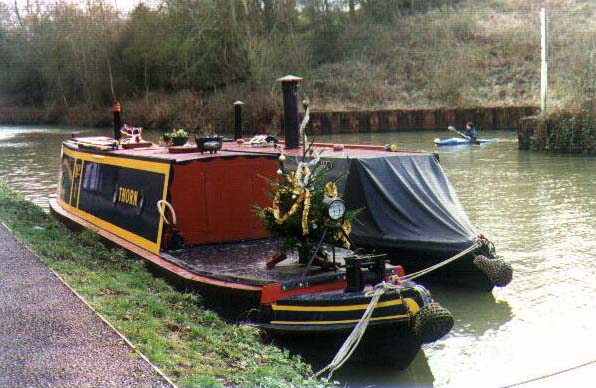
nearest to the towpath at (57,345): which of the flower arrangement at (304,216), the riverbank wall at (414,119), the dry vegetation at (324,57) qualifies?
the flower arrangement at (304,216)

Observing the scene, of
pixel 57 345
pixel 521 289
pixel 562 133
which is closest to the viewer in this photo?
pixel 57 345

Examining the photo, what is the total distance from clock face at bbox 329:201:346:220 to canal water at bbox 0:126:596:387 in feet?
4.31

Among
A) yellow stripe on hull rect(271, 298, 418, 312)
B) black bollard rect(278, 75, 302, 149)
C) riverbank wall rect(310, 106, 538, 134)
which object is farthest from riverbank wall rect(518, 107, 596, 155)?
yellow stripe on hull rect(271, 298, 418, 312)

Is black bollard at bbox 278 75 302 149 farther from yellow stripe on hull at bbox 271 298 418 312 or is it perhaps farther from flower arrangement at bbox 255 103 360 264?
yellow stripe on hull at bbox 271 298 418 312

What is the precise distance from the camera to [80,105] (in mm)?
48375

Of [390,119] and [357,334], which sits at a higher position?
[390,119]

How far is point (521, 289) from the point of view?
9055mm

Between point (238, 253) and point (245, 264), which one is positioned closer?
point (245, 264)

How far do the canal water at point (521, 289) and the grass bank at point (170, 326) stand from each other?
99cm

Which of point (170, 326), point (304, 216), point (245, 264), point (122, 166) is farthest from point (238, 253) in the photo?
point (122, 166)

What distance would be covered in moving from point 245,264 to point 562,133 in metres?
18.9

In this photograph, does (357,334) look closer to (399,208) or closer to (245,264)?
(245,264)

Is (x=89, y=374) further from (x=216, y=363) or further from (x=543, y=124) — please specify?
(x=543, y=124)

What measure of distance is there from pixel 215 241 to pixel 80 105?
42.3 m
